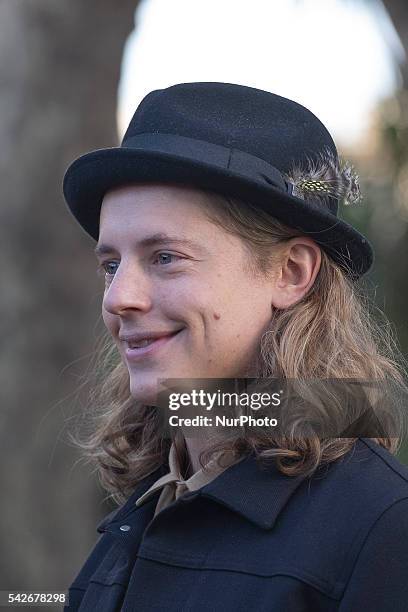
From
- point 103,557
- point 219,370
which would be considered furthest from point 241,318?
point 103,557

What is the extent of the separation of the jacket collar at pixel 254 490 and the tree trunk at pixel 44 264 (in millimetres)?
3447

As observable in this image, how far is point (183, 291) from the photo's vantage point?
233 cm

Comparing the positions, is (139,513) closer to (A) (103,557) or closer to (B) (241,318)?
(A) (103,557)

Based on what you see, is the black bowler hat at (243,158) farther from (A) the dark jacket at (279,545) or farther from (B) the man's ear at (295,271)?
(A) the dark jacket at (279,545)

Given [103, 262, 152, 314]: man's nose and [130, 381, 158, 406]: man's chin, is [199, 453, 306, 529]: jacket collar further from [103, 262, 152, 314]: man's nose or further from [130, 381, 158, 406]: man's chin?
[103, 262, 152, 314]: man's nose

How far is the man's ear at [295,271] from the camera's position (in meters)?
2.43

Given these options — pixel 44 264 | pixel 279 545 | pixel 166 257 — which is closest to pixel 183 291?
pixel 166 257

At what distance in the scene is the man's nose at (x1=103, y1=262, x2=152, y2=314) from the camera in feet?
7.69

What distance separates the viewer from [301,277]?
245cm

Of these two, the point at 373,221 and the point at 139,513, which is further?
the point at 373,221

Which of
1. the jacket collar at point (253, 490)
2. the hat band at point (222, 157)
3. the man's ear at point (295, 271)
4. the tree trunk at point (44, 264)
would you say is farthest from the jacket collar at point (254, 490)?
the tree trunk at point (44, 264)

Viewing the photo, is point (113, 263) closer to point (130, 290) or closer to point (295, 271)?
point (130, 290)

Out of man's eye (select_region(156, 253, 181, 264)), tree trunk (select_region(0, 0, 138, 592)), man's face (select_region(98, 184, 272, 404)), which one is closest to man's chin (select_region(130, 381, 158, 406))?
man's face (select_region(98, 184, 272, 404))

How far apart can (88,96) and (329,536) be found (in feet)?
13.9
